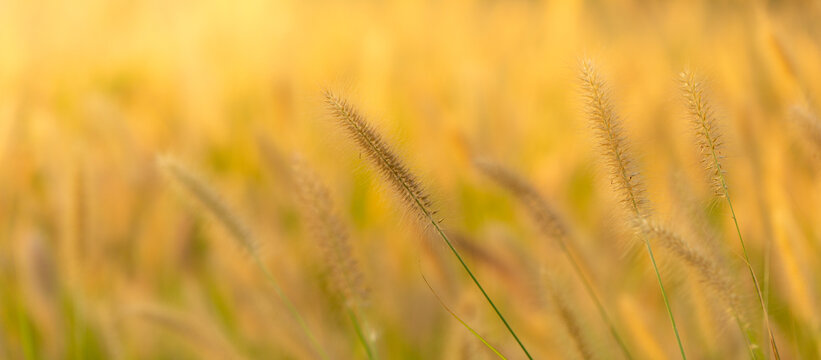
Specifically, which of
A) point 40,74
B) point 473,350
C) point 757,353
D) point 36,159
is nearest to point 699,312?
point 757,353

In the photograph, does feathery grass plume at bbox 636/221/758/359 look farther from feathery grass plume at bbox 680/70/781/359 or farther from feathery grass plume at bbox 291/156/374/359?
feathery grass plume at bbox 291/156/374/359

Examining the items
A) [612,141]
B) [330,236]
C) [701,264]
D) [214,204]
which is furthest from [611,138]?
[214,204]

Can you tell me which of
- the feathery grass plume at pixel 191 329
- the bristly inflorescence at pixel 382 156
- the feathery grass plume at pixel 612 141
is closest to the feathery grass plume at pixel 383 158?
the bristly inflorescence at pixel 382 156

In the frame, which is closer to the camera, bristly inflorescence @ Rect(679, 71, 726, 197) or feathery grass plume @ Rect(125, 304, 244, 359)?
bristly inflorescence @ Rect(679, 71, 726, 197)

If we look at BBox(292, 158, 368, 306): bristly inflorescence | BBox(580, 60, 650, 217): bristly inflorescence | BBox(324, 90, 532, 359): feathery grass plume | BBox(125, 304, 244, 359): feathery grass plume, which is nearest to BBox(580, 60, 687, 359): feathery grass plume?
BBox(580, 60, 650, 217): bristly inflorescence

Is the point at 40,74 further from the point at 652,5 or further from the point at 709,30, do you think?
the point at 709,30
